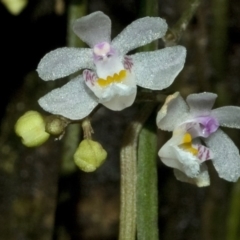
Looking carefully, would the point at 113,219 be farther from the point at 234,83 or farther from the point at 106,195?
the point at 234,83

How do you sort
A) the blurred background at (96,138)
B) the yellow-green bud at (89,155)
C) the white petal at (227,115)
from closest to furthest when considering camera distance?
the yellow-green bud at (89,155) < the white petal at (227,115) < the blurred background at (96,138)

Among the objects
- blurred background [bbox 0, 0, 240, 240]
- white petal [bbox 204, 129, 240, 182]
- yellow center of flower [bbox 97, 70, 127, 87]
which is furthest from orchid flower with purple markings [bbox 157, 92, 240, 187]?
blurred background [bbox 0, 0, 240, 240]

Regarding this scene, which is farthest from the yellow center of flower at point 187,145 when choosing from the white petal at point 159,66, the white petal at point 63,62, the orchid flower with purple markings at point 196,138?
the white petal at point 63,62

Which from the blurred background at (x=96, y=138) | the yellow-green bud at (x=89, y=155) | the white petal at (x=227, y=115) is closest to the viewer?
the yellow-green bud at (x=89, y=155)

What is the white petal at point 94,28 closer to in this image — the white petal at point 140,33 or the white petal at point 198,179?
the white petal at point 140,33

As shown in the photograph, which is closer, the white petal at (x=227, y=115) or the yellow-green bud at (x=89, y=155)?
the yellow-green bud at (x=89, y=155)

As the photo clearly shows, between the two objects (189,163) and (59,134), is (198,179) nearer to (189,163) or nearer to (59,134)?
(189,163)

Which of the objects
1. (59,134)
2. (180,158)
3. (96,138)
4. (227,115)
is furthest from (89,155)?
(96,138)
